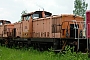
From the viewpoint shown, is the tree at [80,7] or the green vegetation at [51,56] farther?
the tree at [80,7]

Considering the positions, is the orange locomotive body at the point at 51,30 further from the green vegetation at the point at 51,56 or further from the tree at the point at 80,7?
the tree at the point at 80,7

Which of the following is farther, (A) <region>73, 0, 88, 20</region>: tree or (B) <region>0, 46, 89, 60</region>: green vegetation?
(A) <region>73, 0, 88, 20</region>: tree

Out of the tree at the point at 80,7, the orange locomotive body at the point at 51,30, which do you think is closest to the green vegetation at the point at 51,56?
the orange locomotive body at the point at 51,30

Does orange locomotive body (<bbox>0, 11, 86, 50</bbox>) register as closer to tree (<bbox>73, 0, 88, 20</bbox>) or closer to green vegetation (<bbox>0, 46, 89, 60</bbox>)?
green vegetation (<bbox>0, 46, 89, 60</bbox>)

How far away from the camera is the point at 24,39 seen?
19.3 metres

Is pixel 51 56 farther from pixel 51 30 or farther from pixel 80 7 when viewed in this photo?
pixel 80 7

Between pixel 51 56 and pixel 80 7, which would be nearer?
pixel 51 56

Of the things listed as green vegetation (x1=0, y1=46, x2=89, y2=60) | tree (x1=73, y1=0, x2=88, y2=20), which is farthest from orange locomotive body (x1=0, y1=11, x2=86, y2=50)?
tree (x1=73, y1=0, x2=88, y2=20)

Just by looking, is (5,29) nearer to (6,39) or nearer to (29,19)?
(6,39)

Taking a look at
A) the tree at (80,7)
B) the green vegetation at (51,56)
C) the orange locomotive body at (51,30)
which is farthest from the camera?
the tree at (80,7)

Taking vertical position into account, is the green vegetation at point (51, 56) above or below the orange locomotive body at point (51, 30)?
below

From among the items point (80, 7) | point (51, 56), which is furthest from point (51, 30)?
point (80, 7)

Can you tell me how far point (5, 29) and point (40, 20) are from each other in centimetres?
975

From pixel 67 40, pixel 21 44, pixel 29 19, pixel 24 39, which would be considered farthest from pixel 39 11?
pixel 67 40
